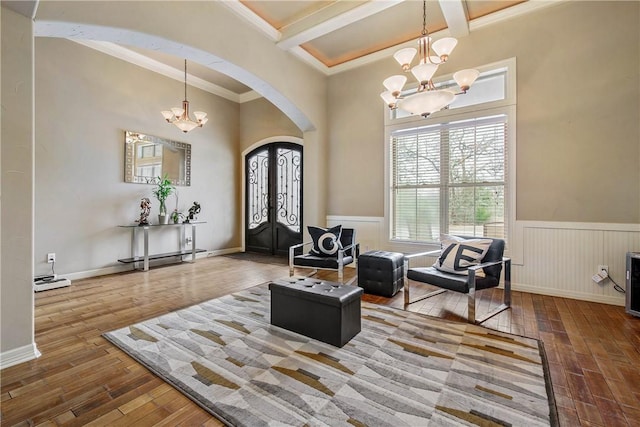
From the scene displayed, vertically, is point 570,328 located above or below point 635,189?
below

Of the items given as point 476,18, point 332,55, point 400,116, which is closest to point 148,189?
point 332,55

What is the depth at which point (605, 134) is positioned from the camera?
11.0 ft

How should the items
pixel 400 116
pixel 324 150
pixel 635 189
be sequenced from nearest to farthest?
pixel 635 189 < pixel 400 116 < pixel 324 150

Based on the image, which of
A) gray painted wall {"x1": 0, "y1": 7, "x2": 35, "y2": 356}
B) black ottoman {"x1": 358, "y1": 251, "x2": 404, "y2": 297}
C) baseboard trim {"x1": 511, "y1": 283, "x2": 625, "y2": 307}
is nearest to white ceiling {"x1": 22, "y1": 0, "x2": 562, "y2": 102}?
gray painted wall {"x1": 0, "y1": 7, "x2": 35, "y2": 356}

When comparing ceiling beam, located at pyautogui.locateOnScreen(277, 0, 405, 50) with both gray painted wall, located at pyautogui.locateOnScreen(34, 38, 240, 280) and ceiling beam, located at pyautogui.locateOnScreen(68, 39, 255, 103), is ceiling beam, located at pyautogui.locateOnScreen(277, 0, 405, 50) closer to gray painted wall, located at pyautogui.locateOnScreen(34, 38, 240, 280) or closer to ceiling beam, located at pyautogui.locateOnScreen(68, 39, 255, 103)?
ceiling beam, located at pyautogui.locateOnScreen(68, 39, 255, 103)

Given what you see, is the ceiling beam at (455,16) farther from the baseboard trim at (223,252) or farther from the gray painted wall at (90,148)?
the baseboard trim at (223,252)

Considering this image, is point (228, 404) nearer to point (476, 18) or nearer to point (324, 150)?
point (324, 150)

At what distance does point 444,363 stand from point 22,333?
313cm

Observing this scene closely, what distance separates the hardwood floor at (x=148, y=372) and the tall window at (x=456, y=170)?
1.13m

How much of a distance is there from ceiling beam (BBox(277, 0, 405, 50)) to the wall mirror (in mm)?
2862

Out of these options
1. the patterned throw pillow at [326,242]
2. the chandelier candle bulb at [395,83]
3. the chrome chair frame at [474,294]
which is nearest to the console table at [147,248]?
the patterned throw pillow at [326,242]

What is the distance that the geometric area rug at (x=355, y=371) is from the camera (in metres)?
1.58

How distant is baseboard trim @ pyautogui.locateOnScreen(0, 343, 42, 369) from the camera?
6.62 ft

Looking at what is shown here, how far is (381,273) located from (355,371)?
5.84ft
